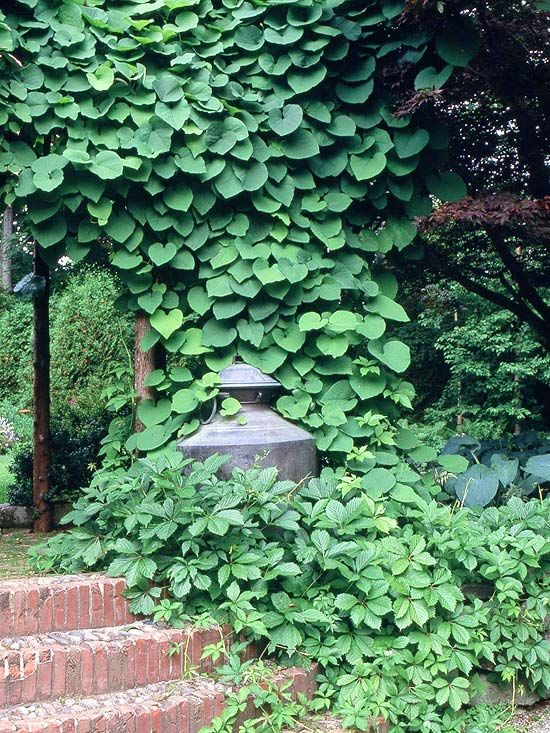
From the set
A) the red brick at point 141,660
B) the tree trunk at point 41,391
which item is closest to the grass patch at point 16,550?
the tree trunk at point 41,391

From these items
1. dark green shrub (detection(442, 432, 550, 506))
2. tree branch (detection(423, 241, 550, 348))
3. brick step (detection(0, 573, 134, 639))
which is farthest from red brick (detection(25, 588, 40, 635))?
tree branch (detection(423, 241, 550, 348))

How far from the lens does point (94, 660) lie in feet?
6.51

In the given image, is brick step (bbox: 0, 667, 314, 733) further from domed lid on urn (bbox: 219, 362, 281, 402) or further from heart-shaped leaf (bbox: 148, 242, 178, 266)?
heart-shaped leaf (bbox: 148, 242, 178, 266)

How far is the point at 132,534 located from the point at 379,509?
0.84 metres

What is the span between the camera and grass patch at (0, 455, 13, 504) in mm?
5519

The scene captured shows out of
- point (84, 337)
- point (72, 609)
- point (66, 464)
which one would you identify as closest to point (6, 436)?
point (84, 337)

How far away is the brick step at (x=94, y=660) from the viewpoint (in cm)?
191

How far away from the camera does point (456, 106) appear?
149 inches

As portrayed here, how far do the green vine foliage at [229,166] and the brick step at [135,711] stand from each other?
1041mm

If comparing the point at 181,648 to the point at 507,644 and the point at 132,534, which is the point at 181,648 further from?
the point at 507,644

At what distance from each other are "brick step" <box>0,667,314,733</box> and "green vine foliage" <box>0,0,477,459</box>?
104 centimetres

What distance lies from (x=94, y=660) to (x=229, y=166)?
6.26 ft

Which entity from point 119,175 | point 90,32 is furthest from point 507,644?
point 90,32

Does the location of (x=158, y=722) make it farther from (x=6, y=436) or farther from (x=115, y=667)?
(x=6, y=436)
